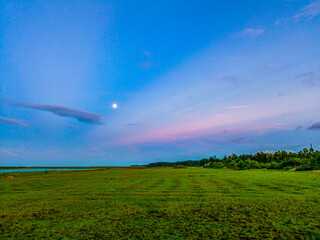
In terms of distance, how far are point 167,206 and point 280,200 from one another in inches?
212

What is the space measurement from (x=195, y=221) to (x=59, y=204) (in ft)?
22.7

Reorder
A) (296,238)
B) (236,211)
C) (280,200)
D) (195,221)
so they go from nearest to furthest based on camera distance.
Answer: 1. (296,238)
2. (195,221)
3. (236,211)
4. (280,200)

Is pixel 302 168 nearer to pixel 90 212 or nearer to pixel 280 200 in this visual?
pixel 280 200

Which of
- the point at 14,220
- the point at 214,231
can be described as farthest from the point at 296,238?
the point at 14,220

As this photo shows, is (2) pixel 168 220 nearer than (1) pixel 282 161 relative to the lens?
Yes

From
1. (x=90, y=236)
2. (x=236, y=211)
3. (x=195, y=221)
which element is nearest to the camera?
(x=90, y=236)

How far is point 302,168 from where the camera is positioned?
37.6 metres

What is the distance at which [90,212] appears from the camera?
7699 millimetres

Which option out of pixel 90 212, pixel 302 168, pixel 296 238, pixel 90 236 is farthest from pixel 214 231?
pixel 302 168

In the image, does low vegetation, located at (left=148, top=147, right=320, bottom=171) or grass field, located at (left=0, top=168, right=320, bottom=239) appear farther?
low vegetation, located at (left=148, top=147, right=320, bottom=171)

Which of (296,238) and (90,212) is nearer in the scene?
(296,238)

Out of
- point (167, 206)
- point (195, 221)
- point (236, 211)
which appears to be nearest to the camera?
point (195, 221)

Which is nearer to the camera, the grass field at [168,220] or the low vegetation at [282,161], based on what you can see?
the grass field at [168,220]

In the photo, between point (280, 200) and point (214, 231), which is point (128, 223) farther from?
point (280, 200)
